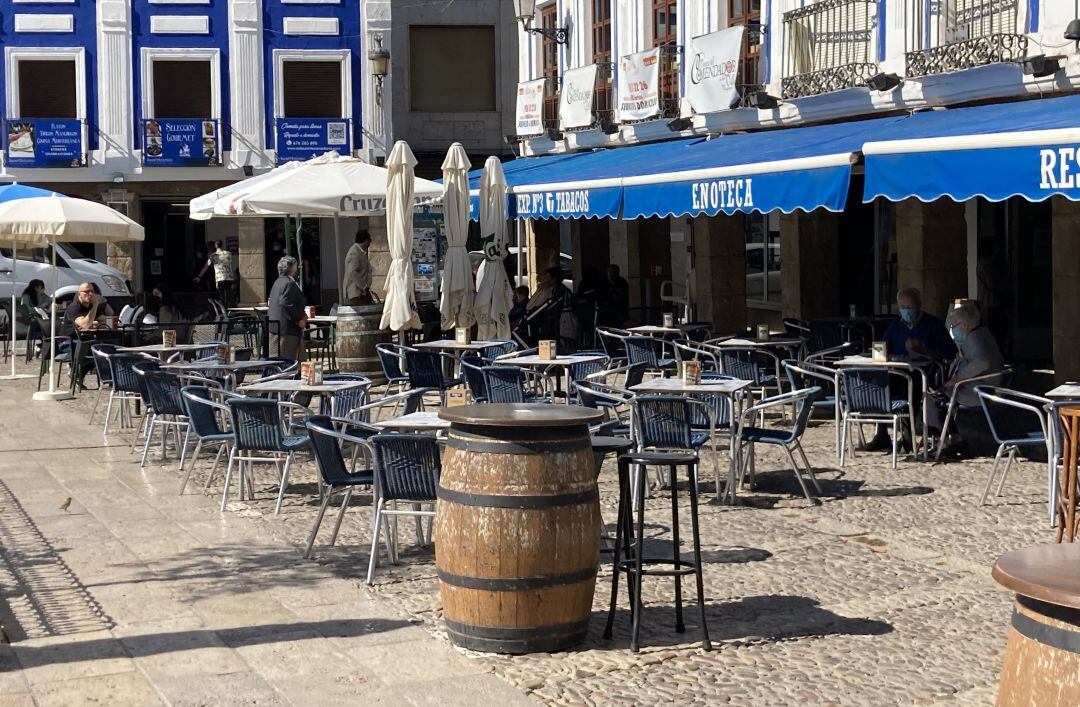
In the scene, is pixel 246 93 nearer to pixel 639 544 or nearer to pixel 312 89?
pixel 312 89

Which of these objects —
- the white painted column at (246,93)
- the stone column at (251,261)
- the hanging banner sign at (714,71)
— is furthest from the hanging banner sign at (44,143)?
the hanging banner sign at (714,71)

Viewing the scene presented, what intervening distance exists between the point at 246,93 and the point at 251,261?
10.5 feet

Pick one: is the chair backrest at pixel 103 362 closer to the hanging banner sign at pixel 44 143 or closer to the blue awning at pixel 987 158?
the blue awning at pixel 987 158

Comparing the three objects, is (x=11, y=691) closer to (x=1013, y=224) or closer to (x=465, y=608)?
(x=465, y=608)

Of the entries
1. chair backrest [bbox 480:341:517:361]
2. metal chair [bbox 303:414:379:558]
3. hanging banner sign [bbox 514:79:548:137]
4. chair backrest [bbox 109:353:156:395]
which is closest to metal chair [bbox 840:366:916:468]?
chair backrest [bbox 480:341:517:361]

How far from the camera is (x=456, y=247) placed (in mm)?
15352

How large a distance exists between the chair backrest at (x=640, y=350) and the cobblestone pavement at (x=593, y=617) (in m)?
3.59

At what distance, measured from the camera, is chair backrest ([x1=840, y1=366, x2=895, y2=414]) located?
11.0 m

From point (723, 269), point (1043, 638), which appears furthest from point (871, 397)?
point (723, 269)

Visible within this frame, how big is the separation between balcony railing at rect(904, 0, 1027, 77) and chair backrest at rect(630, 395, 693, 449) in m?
6.05

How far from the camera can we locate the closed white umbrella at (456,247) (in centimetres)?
1510

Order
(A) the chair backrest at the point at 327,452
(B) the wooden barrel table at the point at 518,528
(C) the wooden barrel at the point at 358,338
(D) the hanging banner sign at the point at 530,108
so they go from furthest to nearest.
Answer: (D) the hanging banner sign at the point at 530,108 → (C) the wooden barrel at the point at 358,338 → (A) the chair backrest at the point at 327,452 → (B) the wooden barrel table at the point at 518,528

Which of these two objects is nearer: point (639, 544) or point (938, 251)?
point (639, 544)

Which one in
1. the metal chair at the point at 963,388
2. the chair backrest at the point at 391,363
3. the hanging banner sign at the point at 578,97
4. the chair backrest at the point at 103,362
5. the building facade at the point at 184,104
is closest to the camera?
the metal chair at the point at 963,388
